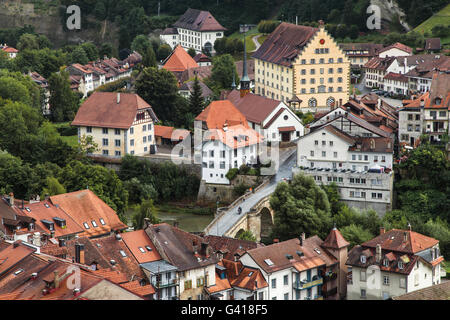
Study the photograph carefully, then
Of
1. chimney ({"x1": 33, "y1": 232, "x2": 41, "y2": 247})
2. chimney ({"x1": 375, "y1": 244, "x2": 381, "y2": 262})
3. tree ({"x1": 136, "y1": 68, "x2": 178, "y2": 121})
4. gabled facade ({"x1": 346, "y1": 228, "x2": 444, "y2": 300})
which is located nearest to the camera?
chimney ({"x1": 33, "y1": 232, "x2": 41, "y2": 247})

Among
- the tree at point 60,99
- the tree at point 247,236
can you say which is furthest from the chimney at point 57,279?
the tree at point 60,99

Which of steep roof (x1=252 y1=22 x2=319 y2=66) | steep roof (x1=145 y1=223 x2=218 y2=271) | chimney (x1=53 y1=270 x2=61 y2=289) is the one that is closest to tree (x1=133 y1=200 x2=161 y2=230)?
steep roof (x1=145 y1=223 x2=218 y2=271)

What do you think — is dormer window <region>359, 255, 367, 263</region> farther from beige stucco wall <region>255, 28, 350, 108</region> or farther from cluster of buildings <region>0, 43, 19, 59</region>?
cluster of buildings <region>0, 43, 19, 59</region>

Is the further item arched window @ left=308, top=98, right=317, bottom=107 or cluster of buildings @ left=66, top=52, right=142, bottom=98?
cluster of buildings @ left=66, top=52, right=142, bottom=98

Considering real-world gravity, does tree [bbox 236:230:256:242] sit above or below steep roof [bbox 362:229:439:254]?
below

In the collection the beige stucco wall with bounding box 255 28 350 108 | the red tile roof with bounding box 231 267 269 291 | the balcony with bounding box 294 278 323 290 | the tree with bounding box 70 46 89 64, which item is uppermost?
the tree with bounding box 70 46 89 64

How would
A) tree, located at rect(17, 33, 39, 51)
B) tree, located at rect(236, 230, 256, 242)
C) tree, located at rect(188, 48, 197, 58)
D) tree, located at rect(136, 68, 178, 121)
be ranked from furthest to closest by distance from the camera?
tree, located at rect(17, 33, 39, 51) → tree, located at rect(188, 48, 197, 58) → tree, located at rect(136, 68, 178, 121) → tree, located at rect(236, 230, 256, 242)
